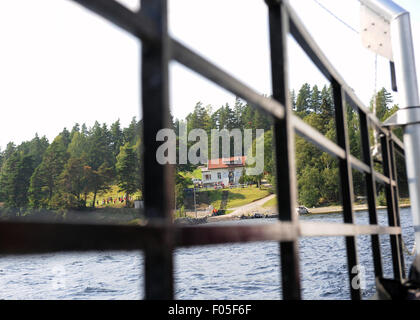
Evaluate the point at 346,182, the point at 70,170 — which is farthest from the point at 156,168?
the point at 70,170

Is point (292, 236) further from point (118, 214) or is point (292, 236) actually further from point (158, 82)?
point (118, 214)

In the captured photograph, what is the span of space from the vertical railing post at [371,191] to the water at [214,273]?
85cm

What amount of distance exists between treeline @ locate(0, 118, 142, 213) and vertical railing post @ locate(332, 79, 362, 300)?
116ft

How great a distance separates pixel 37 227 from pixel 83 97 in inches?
1849

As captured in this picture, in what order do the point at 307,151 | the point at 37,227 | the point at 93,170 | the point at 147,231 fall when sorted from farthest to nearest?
the point at 93,170, the point at 307,151, the point at 147,231, the point at 37,227

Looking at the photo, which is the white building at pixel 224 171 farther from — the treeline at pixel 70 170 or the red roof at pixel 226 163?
the treeline at pixel 70 170

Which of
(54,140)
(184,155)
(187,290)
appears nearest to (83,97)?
(54,140)

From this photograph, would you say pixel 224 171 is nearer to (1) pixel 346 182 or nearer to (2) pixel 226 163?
(2) pixel 226 163

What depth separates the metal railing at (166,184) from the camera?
35 cm

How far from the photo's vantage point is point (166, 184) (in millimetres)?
470

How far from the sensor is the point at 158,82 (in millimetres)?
477

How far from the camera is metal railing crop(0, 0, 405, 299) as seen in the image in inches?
14.0

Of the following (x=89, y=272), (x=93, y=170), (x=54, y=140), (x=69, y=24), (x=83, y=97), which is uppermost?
(x=69, y=24)

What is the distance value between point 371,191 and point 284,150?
1072 millimetres
